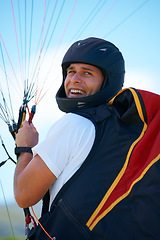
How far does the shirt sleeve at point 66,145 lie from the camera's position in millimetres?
2045

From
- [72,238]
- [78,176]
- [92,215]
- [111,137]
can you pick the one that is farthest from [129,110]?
[72,238]

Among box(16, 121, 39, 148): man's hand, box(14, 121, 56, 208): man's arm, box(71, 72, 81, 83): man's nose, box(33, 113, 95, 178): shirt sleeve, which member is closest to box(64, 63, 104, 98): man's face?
box(71, 72, 81, 83): man's nose

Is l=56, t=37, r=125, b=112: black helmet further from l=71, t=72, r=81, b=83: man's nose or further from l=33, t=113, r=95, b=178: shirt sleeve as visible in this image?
l=33, t=113, r=95, b=178: shirt sleeve

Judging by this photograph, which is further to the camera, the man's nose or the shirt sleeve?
the man's nose

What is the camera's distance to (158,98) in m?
2.14

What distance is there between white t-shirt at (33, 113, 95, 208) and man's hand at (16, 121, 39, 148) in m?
0.49

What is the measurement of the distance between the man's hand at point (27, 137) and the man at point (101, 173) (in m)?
0.29

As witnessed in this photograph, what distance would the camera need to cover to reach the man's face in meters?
2.73

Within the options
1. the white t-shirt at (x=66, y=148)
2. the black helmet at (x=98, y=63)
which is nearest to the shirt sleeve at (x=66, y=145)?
the white t-shirt at (x=66, y=148)

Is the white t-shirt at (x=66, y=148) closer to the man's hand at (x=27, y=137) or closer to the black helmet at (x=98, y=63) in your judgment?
the man's hand at (x=27, y=137)

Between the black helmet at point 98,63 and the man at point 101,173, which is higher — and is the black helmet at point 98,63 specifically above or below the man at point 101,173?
above

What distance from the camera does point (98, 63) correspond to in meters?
2.77

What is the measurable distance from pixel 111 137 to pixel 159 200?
50cm

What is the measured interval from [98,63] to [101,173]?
3.70ft
